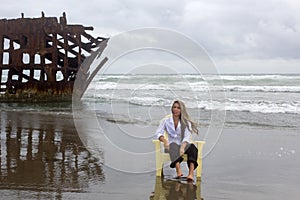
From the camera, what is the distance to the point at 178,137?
5.39m

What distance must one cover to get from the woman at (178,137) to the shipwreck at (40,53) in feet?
37.5

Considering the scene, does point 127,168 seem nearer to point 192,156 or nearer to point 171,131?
point 171,131

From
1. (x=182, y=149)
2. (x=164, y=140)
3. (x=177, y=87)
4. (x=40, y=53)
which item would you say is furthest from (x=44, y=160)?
(x=40, y=53)

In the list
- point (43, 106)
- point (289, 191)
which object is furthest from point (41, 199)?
point (43, 106)

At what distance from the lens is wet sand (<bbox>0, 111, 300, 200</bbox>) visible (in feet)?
15.2

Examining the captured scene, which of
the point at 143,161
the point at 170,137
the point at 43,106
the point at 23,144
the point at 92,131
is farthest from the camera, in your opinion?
the point at 43,106

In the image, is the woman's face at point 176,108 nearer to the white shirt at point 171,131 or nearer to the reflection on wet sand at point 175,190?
the white shirt at point 171,131

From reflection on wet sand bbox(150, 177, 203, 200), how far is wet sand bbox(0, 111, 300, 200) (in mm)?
11

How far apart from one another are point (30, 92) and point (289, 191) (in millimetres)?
13039

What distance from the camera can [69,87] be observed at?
16609mm

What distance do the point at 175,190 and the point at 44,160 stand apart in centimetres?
231

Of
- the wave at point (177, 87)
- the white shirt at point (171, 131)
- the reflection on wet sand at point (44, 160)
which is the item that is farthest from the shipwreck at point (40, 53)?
the white shirt at point (171, 131)

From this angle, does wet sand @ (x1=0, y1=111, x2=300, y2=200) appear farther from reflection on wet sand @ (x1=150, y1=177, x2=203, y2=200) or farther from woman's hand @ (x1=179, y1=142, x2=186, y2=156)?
woman's hand @ (x1=179, y1=142, x2=186, y2=156)

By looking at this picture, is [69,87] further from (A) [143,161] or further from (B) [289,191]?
(B) [289,191]
